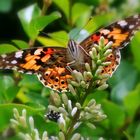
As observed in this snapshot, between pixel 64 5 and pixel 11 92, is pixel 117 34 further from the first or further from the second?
pixel 64 5

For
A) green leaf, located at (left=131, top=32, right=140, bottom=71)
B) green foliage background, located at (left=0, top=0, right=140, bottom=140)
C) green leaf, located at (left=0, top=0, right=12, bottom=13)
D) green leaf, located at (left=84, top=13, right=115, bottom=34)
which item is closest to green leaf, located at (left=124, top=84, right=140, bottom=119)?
green foliage background, located at (left=0, top=0, right=140, bottom=140)

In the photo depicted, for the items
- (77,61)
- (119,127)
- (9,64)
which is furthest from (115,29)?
(119,127)

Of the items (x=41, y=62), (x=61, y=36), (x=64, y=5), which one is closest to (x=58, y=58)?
(x=41, y=62)

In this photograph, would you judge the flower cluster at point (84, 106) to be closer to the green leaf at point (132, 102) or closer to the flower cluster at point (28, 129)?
the flower cluster at point (28, 129)

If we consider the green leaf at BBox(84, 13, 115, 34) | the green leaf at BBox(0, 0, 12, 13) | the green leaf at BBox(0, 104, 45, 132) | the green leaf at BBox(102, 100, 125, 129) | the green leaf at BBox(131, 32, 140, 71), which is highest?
the green leaf at BBox(0, 0, 12, 13)

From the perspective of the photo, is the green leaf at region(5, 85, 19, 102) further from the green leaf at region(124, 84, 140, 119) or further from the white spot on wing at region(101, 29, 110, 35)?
the green leaf at region(124, 84, 140, 119)

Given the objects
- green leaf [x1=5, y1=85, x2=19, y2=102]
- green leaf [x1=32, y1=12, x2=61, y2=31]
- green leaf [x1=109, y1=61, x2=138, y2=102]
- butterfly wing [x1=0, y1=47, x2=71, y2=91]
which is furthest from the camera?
green leaf [x1=109, y1=61, x2=138, y2=102]

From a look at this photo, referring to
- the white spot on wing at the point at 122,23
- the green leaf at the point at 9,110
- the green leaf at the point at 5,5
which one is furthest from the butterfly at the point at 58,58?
the green leaf at the point at 5,5
